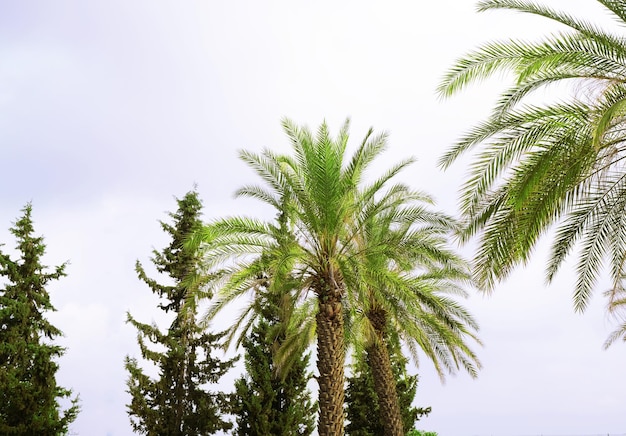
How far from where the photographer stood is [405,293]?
15508 millimetres

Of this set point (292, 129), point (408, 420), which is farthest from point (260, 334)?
point (292, 129)

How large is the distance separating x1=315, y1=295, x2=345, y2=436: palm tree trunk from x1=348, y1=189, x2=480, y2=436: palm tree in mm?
761

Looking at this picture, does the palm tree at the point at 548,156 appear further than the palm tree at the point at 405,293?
No

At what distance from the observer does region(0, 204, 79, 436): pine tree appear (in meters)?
19.5

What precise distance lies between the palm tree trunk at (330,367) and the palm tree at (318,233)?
0.07ft

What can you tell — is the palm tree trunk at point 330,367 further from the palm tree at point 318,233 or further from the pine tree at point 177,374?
the pine tree at point 177,374

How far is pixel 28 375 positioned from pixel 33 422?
5.14 feet

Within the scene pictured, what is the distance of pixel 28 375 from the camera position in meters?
20.0

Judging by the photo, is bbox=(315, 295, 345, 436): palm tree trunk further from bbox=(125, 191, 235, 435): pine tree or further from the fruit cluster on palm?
bbox=(125, 191, 235, 435): pine tree

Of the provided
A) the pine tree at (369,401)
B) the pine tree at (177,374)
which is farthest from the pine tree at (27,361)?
the pine tree at (369,401)

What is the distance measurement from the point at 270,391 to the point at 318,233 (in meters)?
11.1

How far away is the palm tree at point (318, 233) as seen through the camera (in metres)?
15.8

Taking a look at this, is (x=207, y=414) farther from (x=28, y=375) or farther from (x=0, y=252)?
(x=0, y=252)

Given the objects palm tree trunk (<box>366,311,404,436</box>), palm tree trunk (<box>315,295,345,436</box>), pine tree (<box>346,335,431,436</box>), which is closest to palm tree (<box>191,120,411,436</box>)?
palm tree trunk (<box>315,295,345,436</box>)
